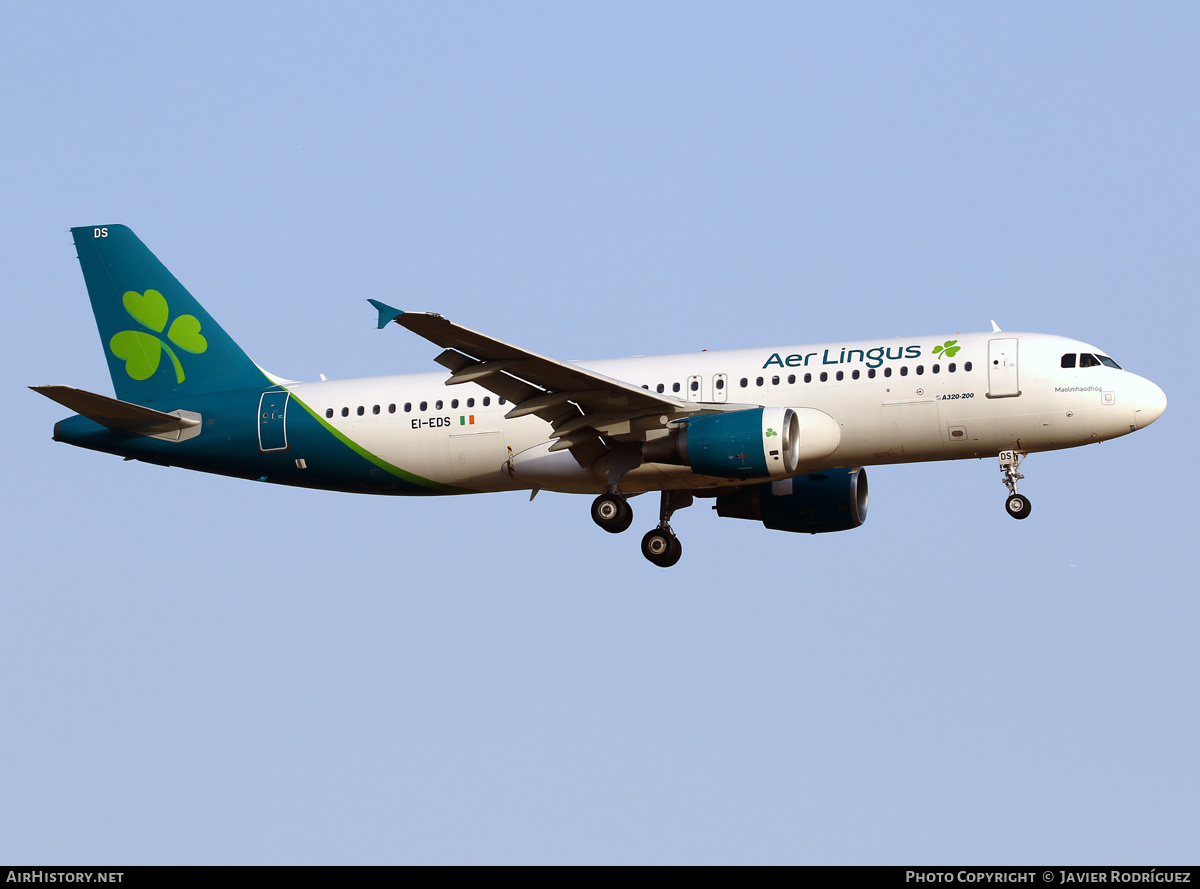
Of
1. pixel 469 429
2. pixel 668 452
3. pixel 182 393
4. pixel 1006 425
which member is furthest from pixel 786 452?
pixel 182 393

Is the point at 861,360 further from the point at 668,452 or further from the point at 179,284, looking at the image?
the point at 179,284

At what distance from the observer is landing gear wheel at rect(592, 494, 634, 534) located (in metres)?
38.4

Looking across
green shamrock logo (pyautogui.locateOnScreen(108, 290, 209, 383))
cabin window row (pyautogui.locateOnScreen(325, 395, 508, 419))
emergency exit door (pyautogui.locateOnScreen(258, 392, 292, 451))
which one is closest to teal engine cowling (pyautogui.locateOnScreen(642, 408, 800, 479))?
cabin window row (pyautogui.locateOnScreen(325, 395, 508, 419))

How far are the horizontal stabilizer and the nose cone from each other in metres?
22.5

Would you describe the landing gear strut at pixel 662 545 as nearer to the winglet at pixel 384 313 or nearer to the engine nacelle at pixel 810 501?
the engine nacelle at pixel 810 501

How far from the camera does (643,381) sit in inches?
1513

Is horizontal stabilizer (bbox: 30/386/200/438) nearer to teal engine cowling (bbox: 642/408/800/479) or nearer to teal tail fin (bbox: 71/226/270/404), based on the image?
teal tail fin (bbox: 71/226/270/404)

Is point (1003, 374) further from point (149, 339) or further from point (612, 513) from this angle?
point (149, 339)

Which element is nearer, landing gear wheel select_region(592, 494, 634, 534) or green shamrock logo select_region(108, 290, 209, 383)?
landing gear wheel select_region(592, 494, 634, 534)

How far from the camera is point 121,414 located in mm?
39719

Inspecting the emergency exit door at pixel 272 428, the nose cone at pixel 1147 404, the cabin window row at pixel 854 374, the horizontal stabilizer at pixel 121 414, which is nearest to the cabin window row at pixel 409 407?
the emergency exit door at pixel 272 428

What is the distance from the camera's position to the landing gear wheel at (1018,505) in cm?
3700
